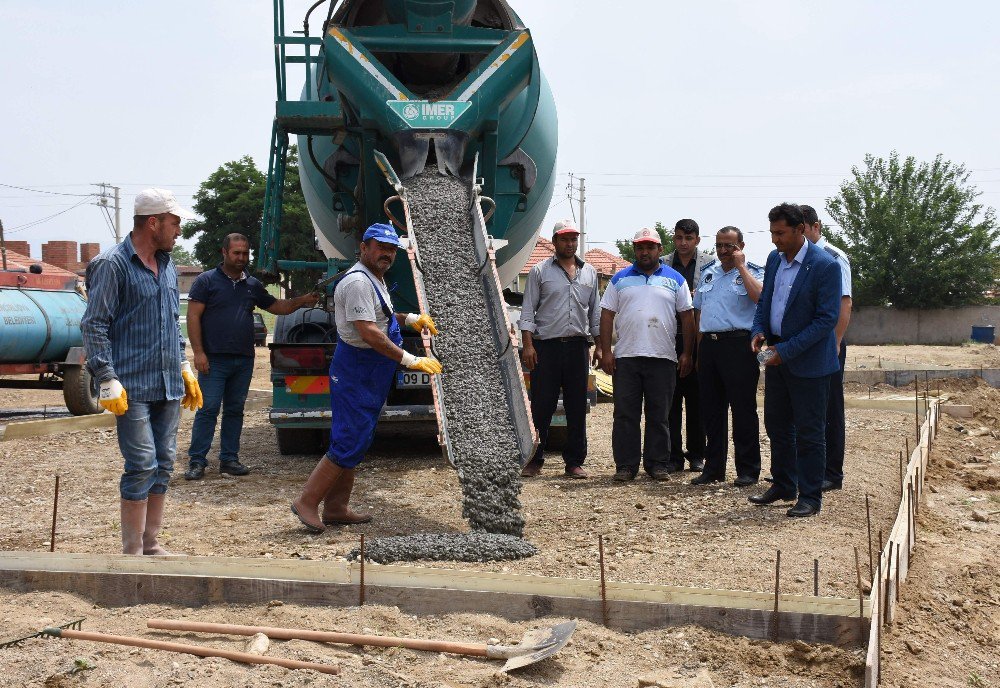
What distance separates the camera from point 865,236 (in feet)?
119

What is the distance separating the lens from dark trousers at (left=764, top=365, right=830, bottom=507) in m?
5.28

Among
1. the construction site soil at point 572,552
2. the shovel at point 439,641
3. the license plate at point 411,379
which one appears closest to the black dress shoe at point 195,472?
the construction site soil at point 572,552

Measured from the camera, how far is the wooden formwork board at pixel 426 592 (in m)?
3.45

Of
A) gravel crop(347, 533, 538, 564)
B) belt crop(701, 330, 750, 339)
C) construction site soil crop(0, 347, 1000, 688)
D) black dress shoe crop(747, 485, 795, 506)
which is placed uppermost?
belt crop(701, 330, 750, 339)

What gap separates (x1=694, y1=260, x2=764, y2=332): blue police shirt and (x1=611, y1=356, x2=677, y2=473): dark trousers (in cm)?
42

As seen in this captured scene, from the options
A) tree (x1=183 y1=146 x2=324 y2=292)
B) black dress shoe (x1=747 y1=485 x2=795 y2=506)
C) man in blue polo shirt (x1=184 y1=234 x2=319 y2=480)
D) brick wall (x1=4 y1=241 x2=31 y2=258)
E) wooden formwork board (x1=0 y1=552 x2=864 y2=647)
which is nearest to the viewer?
wooden formwork board (x1=0 y1=552 x2=864 y2=647)

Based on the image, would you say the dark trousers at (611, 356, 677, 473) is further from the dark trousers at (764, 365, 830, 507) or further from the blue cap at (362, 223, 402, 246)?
the blue cap at (362, 223, 402, 246)

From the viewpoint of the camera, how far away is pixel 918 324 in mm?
34938

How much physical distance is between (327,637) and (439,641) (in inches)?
15.1

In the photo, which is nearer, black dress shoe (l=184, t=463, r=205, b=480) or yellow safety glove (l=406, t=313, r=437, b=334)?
yellow safety glove (l=406, t=313, r=437, b=334)

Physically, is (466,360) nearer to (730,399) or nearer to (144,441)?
(730,399)

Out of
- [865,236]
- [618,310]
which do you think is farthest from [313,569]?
Result: [865,236]

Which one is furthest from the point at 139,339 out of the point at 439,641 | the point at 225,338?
the point at 225,338

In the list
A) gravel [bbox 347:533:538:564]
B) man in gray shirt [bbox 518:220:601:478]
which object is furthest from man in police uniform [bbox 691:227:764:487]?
gravel [bbox 347:533:538:564]
